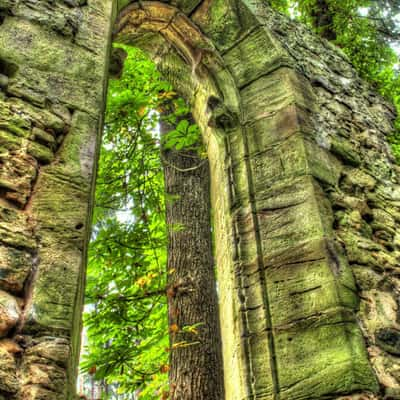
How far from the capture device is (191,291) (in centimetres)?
482

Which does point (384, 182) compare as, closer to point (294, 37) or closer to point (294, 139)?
point (294, 139)

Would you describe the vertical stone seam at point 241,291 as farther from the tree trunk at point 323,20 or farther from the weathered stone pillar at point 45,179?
the tree trunk at point 323,20

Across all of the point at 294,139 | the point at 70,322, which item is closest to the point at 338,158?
the point at 294,139

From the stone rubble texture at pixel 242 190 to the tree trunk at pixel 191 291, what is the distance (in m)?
1.14

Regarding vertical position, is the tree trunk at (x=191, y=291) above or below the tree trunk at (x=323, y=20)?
below

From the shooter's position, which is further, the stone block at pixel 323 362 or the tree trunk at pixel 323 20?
the tree trunk at pixel 323 20

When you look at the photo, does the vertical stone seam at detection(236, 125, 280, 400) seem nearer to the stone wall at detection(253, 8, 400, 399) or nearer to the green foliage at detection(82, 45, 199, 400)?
the stone wall at detection(253, 8, 400, 399)

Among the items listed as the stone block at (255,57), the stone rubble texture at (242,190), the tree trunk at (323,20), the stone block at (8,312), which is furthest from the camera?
the tree trunk at (323,20)

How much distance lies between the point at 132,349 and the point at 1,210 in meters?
2.32

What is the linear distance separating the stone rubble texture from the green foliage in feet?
1.66

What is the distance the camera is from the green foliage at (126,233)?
13.4 feet

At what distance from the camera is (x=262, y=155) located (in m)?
3.20

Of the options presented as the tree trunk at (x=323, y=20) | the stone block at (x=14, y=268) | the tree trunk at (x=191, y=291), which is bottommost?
the stone block at (x=14, y=268)

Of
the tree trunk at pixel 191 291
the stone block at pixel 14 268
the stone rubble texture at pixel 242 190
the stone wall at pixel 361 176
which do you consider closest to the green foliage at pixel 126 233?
the tree trunk at pixel 191 291
